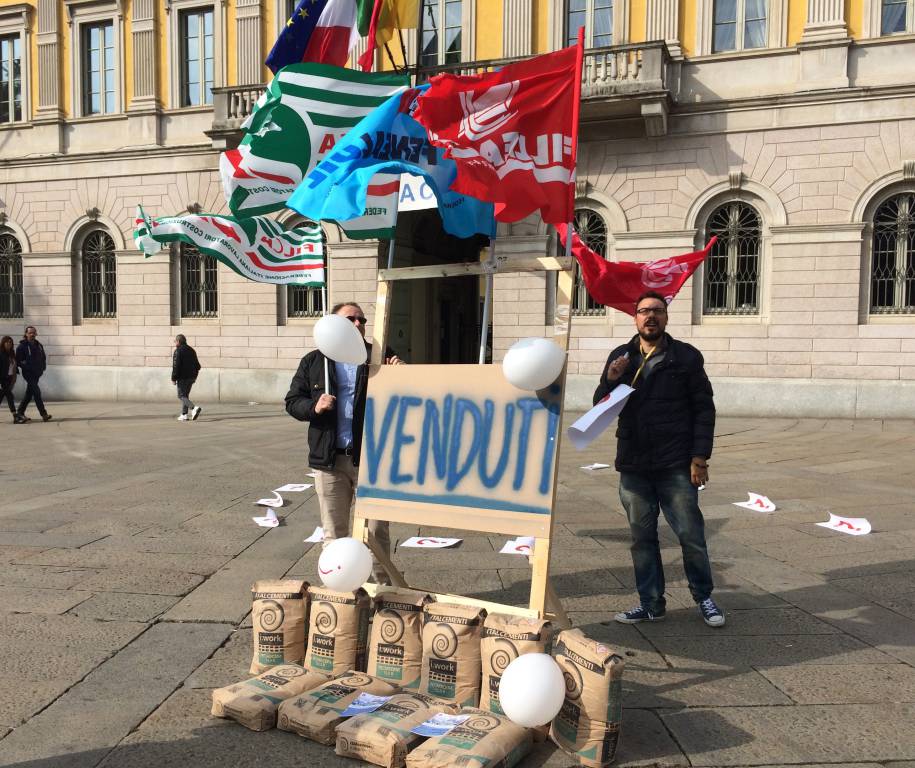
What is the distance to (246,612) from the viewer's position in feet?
15.2

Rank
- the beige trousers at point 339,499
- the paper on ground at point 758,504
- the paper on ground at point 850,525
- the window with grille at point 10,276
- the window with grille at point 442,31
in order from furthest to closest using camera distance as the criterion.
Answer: the window with grille at point 10,276
the window with grille at point 442,31
the paper on ground at point 758,504
the paper on ground at point 850,525
the beige trousers at point 339,499

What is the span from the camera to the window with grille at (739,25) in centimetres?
1641

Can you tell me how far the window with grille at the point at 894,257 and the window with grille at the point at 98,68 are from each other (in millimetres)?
18703

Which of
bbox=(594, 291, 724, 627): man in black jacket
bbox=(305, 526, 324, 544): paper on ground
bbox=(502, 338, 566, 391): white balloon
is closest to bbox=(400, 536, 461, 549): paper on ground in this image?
bbox=(305, 526, 324, 544): paper on ground

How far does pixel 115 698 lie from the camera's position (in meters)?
3.50

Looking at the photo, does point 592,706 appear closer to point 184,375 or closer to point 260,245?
point 260,245

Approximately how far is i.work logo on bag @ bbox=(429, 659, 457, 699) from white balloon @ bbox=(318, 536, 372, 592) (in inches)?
19.5

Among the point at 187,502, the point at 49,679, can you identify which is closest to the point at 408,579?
the point at 49,679

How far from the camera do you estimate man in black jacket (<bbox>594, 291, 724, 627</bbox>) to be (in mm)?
4434

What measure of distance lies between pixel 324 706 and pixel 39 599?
8.21ft

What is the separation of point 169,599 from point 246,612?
0.57m

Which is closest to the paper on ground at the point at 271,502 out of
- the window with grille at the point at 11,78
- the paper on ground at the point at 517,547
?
the paper on ground at the point at 517,547

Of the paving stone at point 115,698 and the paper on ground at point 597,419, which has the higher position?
the paper on ground at point 597,419

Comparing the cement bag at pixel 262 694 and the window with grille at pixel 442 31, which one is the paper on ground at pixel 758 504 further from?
the window with grille at pixel 442 31
